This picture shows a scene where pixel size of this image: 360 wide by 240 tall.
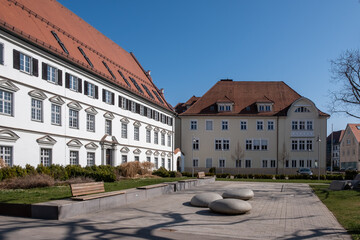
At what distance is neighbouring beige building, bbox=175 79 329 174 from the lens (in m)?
55.3

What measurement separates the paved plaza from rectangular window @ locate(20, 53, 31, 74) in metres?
13.5

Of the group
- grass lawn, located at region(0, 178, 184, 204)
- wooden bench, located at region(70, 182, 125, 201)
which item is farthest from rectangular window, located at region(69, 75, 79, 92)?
wooden bench, located at region(70, 182, 125, 201)

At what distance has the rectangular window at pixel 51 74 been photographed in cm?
2583

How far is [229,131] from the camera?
56938 millimetres

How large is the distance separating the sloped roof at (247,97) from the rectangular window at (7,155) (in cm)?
3605

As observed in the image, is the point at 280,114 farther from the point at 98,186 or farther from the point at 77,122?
the point at 98,186

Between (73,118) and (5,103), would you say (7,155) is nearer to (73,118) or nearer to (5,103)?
(5,103)

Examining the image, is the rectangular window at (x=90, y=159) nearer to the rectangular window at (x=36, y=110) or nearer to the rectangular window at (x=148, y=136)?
the rectangular window at (x=36, y=110)

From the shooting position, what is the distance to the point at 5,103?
72.0 feet

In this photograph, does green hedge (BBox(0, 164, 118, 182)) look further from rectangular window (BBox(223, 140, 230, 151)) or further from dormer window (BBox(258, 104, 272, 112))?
dormer window (BBox(258, 104, 272, 112))

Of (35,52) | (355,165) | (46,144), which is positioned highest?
(35,52)

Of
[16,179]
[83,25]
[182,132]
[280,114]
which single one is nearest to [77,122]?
[16,179]

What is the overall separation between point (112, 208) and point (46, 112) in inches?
544

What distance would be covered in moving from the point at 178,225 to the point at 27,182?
34.9 feet
